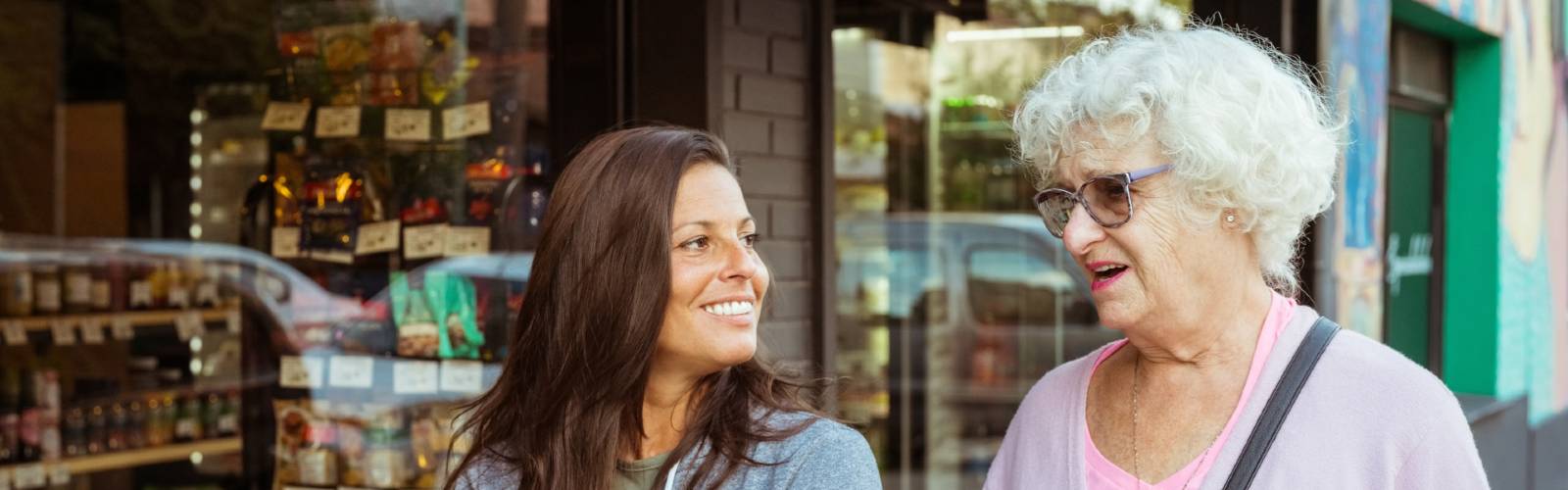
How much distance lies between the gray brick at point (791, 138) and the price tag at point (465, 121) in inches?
36.6

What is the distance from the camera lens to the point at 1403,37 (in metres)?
7.96

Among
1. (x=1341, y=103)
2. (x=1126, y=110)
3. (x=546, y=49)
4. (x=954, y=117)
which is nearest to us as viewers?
(x=1126, y=110)

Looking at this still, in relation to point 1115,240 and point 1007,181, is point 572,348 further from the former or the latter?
point 1007,181

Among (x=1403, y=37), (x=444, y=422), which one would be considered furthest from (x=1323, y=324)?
(x=1403, y=37)

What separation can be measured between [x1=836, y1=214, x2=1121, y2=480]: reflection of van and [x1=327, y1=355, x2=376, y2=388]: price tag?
13.4 ft

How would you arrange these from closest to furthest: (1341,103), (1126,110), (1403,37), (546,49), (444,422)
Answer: (1126,110) → (546,49) → (444,422) → (1341,103) → (1403,37)

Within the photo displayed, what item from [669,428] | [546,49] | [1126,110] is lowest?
[669,428]

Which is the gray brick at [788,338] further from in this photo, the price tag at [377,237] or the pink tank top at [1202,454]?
the pink tank top at [1202,454]

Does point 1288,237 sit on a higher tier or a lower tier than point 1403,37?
lower

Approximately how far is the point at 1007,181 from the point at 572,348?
7.50 meters

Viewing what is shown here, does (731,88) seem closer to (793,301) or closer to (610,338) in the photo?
(793,301)

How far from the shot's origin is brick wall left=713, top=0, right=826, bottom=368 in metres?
4.19

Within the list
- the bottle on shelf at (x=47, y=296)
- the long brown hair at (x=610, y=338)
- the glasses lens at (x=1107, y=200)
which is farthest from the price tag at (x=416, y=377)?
the glasses lens at (x=1107, y=200)

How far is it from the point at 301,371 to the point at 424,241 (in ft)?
2.44
